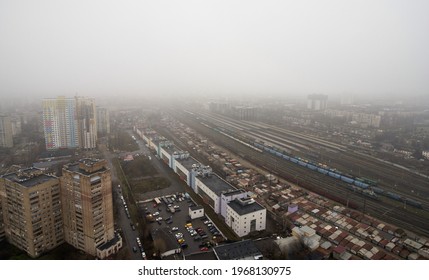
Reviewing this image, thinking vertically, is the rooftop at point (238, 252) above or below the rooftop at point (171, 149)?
below

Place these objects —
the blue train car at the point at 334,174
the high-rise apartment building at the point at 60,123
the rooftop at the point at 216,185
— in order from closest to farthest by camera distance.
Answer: the rooftop at the point at 216,185 < the blue train car at the point at 334,174 < the high-rise apartment building at the point at 60,123

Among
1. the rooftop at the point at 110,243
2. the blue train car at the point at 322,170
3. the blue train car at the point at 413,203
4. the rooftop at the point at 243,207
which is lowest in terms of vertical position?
the blue train car at the point at 413,203

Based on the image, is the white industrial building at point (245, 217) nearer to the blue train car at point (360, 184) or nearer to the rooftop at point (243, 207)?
the rooftop at point (243, 207)

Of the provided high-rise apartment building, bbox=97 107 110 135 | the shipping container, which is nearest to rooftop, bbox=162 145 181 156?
high-rise apartment building, bbox=97 107 110 135

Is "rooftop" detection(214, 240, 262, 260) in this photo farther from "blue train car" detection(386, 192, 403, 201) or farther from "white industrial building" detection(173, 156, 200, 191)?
"blue train car" detection(386, 192, 403, 201)

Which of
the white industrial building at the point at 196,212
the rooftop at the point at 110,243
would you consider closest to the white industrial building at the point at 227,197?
the white industrial building at the point at 196,212

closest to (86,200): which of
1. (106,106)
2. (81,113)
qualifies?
(81,113)

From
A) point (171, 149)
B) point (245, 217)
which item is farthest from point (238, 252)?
point (171, 149)
